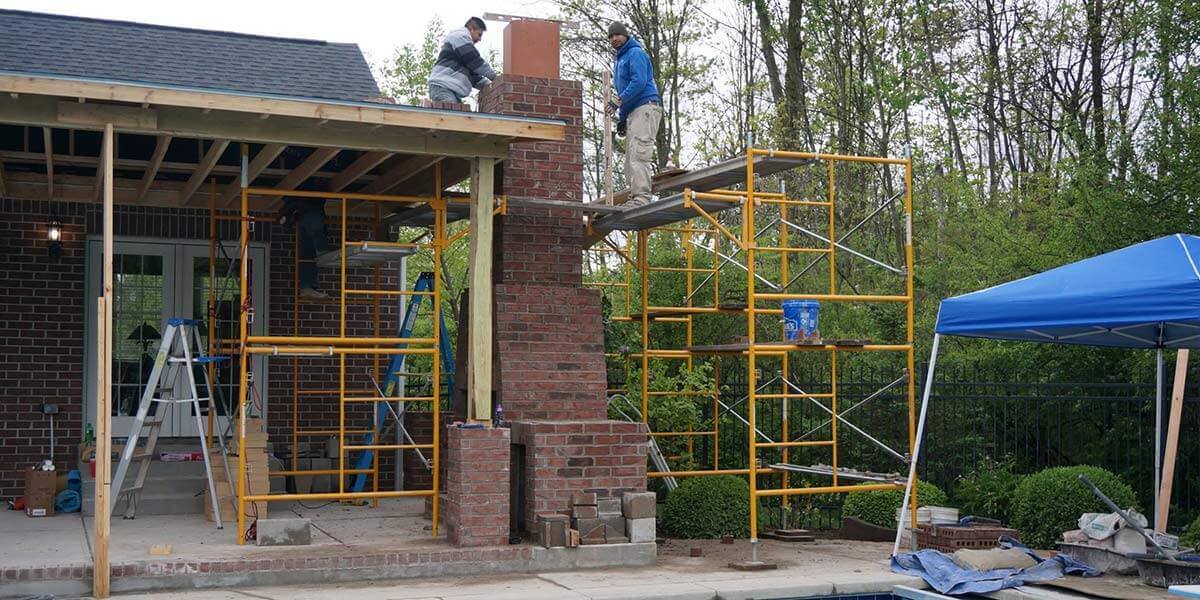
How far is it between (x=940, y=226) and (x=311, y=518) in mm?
13168

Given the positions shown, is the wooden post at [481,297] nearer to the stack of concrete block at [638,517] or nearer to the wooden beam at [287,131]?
the wooden beam at [287,131]

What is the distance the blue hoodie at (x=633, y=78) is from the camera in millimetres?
10719

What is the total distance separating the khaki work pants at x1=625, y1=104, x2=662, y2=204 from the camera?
35.6 feet

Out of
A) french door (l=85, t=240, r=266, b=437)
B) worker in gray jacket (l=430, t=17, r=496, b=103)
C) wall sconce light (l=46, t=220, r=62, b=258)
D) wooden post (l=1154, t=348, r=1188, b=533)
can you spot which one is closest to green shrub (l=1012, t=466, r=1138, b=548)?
wooden post (l=1154, t=348, r=1188, b=533)

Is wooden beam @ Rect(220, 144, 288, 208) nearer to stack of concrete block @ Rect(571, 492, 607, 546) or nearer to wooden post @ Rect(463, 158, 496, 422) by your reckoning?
wooden post @ Rect(463, 158, 496, 422)

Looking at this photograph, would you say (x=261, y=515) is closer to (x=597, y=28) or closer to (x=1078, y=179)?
(x=1078, y=179)

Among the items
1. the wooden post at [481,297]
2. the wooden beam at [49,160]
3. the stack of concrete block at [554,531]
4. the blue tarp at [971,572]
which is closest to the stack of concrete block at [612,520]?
the stack of concrete block at [554,531]

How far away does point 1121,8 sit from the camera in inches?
702

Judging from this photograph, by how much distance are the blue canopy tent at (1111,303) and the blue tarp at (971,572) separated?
390 millimetres

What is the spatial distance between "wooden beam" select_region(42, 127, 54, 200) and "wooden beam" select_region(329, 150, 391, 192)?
247 centimetres

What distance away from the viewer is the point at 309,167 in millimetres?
10133

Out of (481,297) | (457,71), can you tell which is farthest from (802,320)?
(457,71)

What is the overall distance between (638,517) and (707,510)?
5.85 feet

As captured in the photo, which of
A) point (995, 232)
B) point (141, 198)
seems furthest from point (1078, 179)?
point (141, 198)
